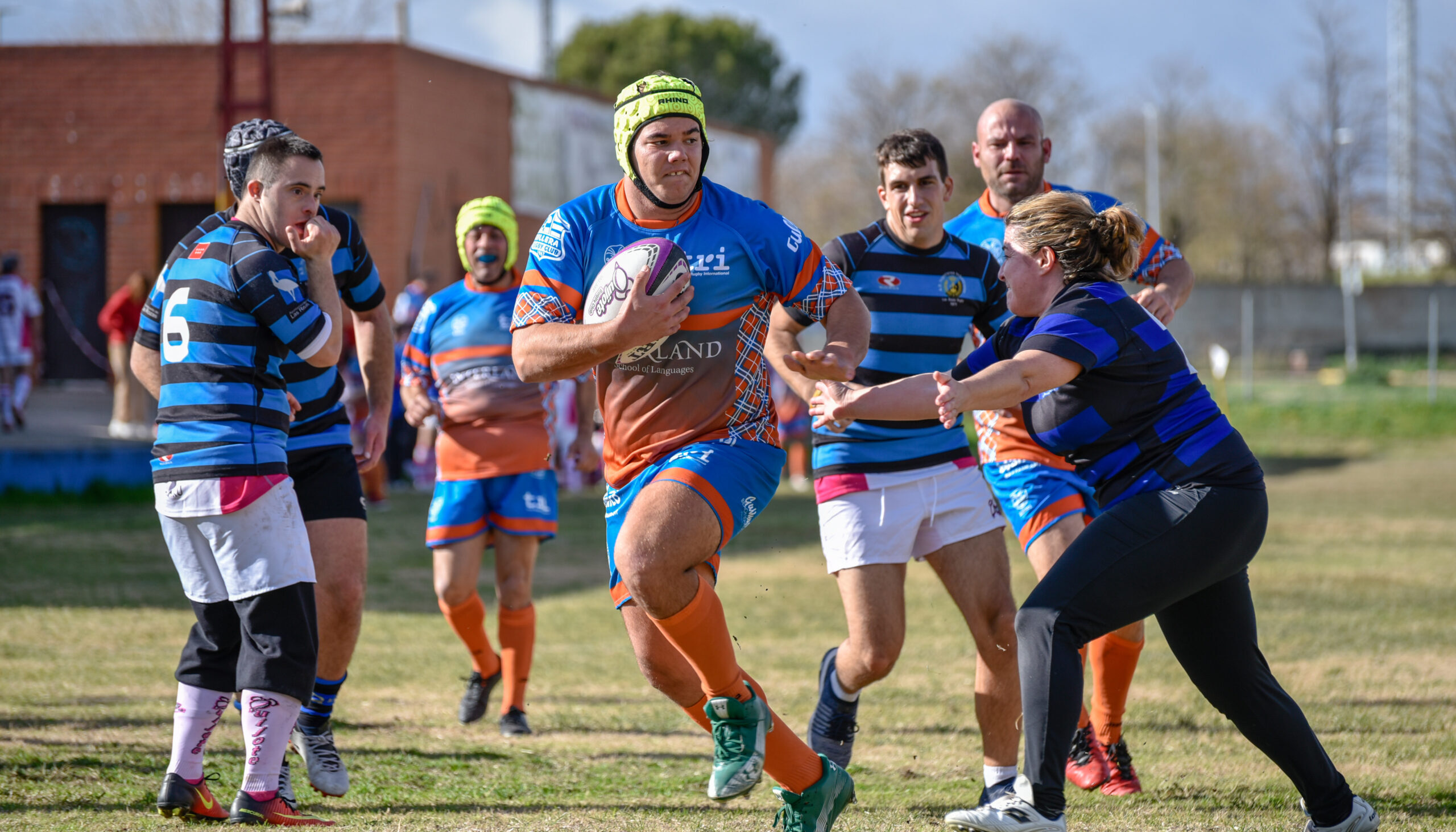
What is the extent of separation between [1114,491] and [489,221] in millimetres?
3869

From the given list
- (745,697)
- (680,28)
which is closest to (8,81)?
(745,697)

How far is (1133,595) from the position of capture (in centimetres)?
402

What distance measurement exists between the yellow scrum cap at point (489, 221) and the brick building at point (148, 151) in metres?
15.1

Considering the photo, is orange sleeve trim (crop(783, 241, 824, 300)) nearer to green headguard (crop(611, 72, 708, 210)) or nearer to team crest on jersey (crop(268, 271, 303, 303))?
green headguard (crop(611, 72, 708, 210))

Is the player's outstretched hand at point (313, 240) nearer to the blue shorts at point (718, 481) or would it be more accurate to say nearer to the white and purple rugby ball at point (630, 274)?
the white and purple rugby ball at point (630, 274)

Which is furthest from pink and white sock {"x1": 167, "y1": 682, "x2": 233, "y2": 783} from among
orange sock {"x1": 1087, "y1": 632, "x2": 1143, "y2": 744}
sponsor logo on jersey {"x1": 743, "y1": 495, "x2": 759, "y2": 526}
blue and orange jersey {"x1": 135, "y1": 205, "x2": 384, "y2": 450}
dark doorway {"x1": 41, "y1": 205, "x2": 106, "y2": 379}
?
dark doorway {"x1": 41, "y1": 205, "x2": 106, "y2": 379}

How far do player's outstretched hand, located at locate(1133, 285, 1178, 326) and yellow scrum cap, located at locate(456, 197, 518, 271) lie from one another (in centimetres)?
321

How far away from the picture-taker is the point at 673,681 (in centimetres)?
420

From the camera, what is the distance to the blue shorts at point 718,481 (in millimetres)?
4086

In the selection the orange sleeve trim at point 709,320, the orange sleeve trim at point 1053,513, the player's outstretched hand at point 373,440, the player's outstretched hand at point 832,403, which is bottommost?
the orange sleeve trim at point 1053,513

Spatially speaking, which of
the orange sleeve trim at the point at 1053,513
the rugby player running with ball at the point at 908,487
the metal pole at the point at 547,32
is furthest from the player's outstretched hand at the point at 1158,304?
the metal pole at the point at 547,32

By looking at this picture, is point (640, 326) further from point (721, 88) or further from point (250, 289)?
point (721, 88)

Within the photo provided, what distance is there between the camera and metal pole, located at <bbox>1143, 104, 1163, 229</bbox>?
5219cm

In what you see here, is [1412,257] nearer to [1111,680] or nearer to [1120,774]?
[1111,680]
